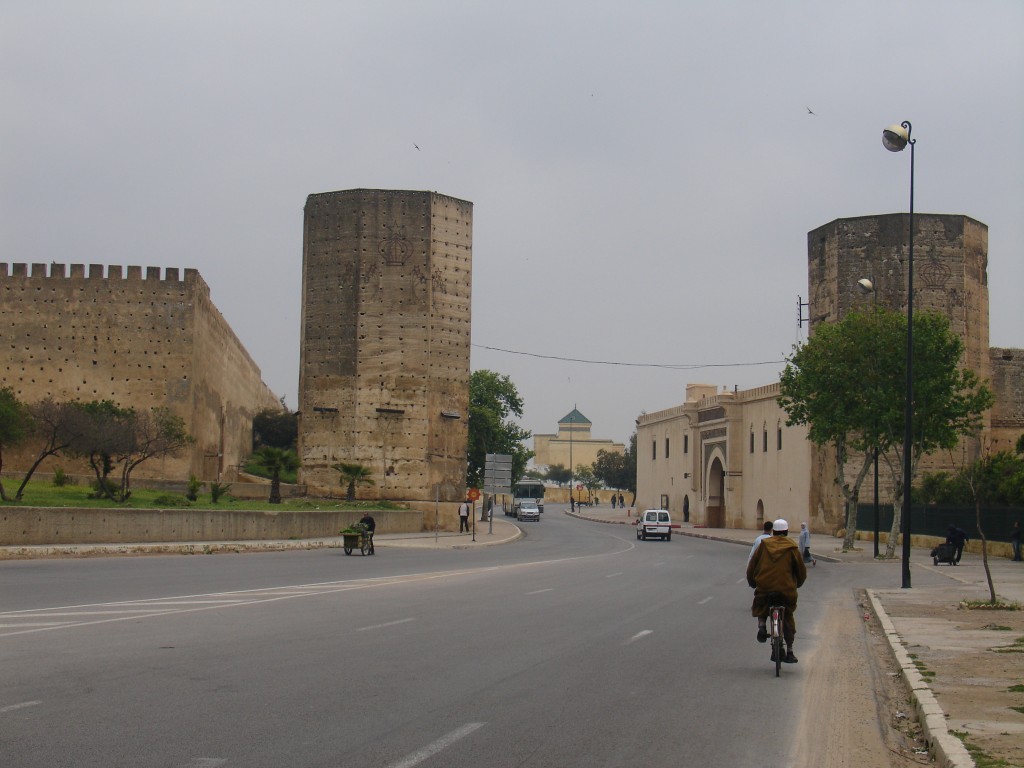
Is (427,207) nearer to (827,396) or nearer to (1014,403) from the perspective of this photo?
(827,396)

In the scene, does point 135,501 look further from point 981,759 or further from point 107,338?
point 981,759

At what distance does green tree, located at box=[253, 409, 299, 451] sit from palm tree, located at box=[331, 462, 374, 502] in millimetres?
30628

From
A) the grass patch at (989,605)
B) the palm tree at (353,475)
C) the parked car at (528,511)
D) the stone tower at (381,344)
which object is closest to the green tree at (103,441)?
the palm tree at (353,475)

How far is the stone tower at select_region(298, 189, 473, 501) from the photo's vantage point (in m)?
59.0

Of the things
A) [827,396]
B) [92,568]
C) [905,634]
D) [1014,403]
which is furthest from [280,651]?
[1014,403]

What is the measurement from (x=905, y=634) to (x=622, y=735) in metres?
9.30

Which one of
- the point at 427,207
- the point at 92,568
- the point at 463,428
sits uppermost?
the point at 427,207

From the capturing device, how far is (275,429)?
8856 centimetres

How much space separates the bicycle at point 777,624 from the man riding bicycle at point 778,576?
0.10 ft

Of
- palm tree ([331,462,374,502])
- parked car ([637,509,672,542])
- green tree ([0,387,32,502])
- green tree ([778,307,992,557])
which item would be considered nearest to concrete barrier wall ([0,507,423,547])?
green tree ([0,387,32,502])

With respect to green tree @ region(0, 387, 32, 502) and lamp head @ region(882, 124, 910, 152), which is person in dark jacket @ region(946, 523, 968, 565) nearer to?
lamp head @ region(882, 124, 910, 152)

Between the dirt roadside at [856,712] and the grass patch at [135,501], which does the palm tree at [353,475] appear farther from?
the dirt roadside at [856,712]

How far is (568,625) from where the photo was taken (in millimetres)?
15984

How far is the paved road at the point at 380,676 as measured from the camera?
7.41 metres
